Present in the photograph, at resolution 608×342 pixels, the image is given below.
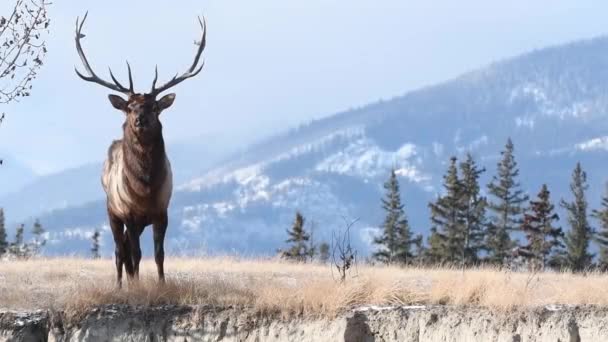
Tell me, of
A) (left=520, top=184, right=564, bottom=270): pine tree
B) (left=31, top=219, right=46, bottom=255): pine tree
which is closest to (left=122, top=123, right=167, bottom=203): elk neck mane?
(left=31, top=219, right=46, bottom=255): pine tree

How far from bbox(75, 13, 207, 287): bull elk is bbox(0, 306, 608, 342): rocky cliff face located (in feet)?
4.30

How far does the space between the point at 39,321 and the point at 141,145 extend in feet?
9.63

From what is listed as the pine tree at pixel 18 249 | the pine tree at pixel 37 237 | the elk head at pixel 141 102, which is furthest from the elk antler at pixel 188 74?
the pine tree at pixel 37 237

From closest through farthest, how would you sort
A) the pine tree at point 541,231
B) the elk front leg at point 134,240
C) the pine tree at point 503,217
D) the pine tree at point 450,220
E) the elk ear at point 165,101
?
the elk ear at point 165,101 → the elk front leg at point 134,240 → the pine tree at point 541,231 → the pine tree at point 450,220 → the pine tree at point 503,217

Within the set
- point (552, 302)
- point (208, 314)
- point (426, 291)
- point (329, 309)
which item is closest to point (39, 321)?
point (208, 314)

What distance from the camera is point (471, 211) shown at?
56750mm

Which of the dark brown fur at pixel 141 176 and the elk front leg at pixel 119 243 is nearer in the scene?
the dark brown fur at pixel 141 176

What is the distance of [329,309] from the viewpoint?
48.1 ft

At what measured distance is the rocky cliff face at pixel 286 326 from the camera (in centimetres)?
1454

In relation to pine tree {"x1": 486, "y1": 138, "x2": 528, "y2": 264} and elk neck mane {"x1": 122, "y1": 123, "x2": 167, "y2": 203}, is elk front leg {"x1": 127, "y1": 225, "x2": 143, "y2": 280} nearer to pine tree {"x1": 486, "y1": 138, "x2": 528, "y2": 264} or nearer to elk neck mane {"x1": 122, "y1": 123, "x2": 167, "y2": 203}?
elk neck mane {"x1": 122, "y1": 123, "x2": 167, "y2": 203}

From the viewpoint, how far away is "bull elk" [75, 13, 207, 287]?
16.4 m

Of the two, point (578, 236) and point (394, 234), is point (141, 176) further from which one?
point (394, 234)

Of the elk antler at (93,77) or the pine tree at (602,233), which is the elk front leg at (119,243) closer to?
the elk antler at (93,77)

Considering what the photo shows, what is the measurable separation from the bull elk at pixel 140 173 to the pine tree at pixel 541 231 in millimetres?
35408
